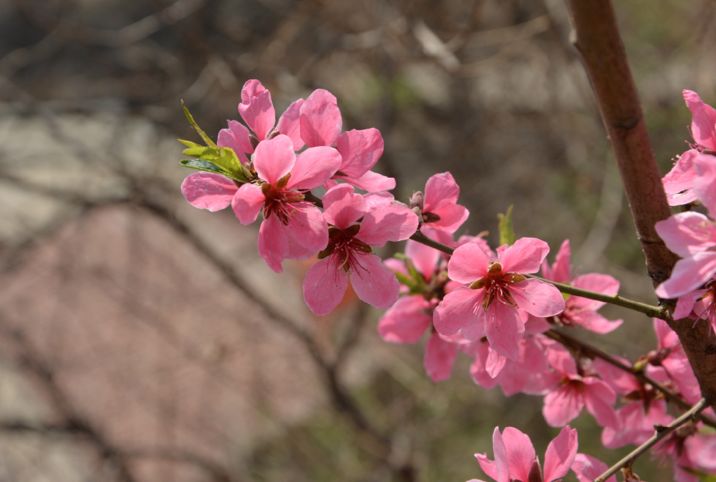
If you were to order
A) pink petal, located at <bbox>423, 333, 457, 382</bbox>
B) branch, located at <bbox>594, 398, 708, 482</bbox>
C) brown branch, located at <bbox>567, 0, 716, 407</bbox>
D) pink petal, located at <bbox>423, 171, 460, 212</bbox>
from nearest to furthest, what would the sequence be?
brown branch, located at <bbox>567, 0, 716, 407</bbox>
branch, located at <bbox>594, 398, 708, 482</bbox>
pink petal, located at <bbox>423, 171, 460, 212</bbox>
pink petal, located at <bbox>423, 333, 457, 382</bbox>

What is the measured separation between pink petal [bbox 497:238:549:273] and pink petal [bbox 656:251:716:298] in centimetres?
15

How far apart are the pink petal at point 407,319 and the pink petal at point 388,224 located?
0.67 feet

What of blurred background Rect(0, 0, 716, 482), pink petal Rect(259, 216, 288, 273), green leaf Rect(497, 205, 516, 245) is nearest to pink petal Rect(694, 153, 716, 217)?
green leaf Rect(497, 205, 516, 245)

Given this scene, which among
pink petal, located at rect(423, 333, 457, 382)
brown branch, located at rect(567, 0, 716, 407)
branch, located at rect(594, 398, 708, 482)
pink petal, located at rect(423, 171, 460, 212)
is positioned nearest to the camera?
brown branch, located at rect(567, 0, 716, 407)

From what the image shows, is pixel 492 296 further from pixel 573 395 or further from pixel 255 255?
pixel 255 255

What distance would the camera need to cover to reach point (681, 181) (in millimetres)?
711

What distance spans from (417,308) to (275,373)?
2903 mm

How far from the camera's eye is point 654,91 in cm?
362

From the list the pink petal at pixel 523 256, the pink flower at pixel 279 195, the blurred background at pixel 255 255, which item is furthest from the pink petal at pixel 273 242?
the blurred background at pixel 255 255

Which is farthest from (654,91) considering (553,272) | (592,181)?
(553,272)

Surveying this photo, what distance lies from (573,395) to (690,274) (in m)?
0.34

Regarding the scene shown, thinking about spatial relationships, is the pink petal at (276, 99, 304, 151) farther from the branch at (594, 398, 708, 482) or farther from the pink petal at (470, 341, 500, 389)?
the branch at (594, 398, 708, 482)

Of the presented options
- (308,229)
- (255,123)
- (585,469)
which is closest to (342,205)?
(308,229)

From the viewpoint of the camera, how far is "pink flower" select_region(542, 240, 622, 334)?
85 cm
